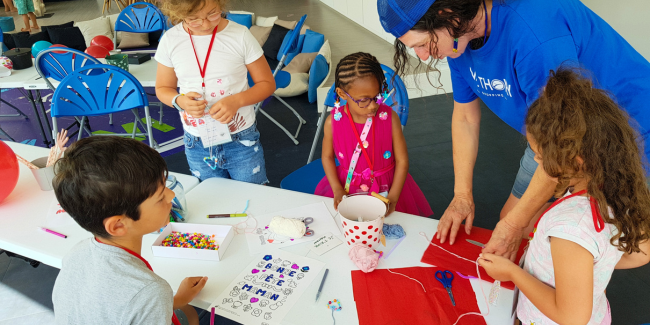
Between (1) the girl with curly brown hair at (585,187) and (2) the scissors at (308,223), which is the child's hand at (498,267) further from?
(2) the scissors at (308,223)

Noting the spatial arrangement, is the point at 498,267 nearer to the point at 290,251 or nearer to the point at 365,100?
the point at 290,251

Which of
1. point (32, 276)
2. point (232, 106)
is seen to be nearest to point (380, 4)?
point (232, 106)

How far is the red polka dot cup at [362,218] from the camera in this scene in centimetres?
110

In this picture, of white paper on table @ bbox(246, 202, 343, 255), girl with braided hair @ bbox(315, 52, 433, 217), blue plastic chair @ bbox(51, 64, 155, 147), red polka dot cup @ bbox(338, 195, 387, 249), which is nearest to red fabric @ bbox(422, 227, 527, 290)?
red polka dot cup @ bbox(338, 195, 387, 249)

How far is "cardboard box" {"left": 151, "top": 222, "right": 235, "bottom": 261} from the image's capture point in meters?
1.16

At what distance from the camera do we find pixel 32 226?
135cm

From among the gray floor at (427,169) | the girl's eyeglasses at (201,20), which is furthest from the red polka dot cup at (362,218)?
the gray floor at (427,169)

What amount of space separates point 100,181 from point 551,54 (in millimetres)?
1004

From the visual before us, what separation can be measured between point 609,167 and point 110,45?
3791 mm

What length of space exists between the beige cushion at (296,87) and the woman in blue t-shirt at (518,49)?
3355mm

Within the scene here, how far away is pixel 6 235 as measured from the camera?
131cm

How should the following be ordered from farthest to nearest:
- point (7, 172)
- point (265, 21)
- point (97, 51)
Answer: point (265, 21)
point (97, 51)
point (7, 172)

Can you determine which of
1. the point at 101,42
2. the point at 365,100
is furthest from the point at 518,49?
the point at 101,42

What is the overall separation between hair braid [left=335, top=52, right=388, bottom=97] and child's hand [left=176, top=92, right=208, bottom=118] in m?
0.52
